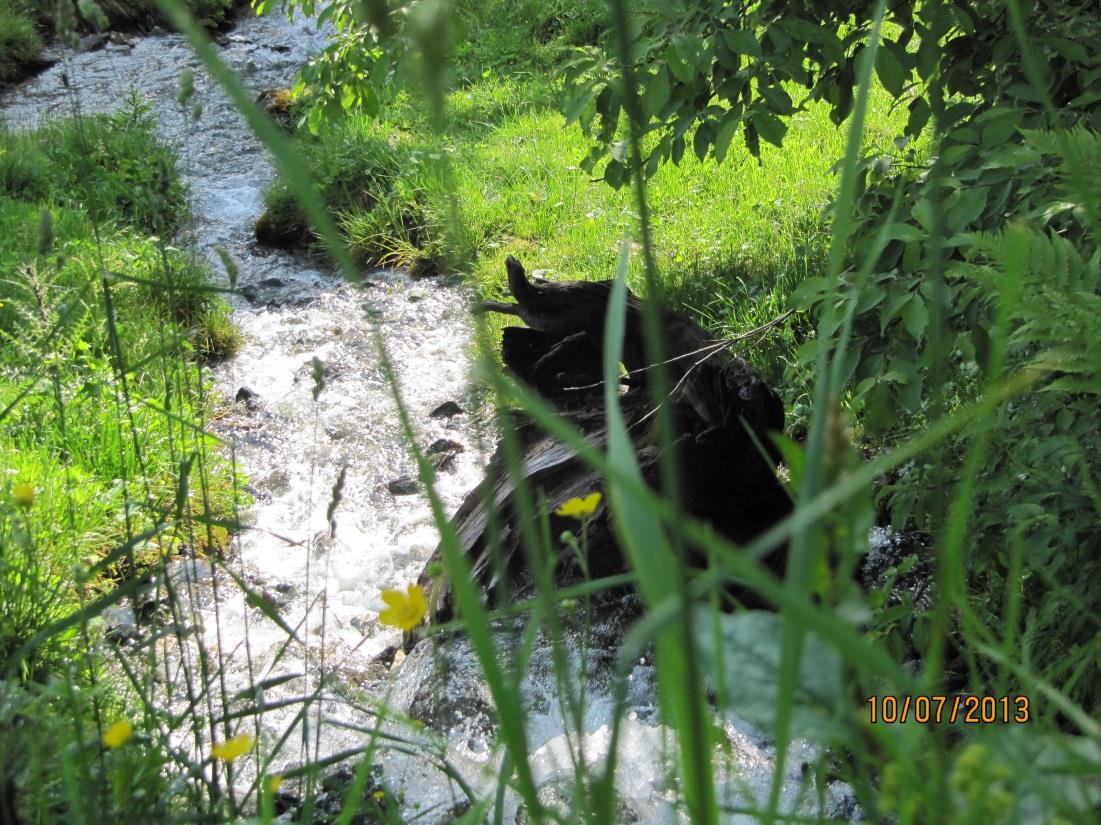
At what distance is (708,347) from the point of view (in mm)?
3318

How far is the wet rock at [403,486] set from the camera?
4.54 meters

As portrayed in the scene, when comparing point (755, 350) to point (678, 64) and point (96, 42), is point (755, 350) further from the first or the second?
point (96, 42)

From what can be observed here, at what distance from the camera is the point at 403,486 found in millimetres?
→ 4574

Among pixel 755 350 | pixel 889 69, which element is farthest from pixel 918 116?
pixel 755 350

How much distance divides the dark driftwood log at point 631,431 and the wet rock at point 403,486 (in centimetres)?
76

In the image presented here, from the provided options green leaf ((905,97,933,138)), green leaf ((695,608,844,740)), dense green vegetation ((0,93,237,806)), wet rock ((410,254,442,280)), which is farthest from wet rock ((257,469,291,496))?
green leaf ((695,608,844,740))

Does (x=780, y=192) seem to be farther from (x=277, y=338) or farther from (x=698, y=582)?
(x=698, y=582)

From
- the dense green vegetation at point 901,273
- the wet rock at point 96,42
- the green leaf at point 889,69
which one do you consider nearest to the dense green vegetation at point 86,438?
the dense green vegetation at point 901,273

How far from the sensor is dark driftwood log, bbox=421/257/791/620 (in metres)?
3.36

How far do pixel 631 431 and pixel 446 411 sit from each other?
1748 mm

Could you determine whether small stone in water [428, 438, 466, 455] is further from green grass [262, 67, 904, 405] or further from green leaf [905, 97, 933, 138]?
green leaf [905, 97, 933, 138]

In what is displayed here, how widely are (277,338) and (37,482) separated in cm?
254

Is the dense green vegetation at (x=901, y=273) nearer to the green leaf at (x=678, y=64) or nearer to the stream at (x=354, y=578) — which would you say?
the green leaf at (x=678, y=64)

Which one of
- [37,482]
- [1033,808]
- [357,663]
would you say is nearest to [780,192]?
[357,663]
